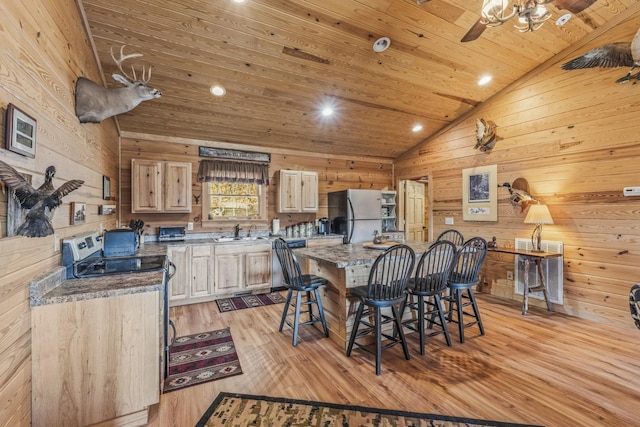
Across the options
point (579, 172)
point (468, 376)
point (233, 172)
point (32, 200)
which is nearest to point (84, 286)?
point (32, 200)

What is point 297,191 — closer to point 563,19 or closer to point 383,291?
point 383,291

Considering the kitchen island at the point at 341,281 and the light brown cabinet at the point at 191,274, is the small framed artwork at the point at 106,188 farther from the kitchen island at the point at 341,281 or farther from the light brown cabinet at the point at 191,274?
the kitchen island at the point at 341,281

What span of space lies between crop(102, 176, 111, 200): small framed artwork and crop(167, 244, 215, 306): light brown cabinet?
0.97m

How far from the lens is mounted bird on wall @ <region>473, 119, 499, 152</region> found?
455cm

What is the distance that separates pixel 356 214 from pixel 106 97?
392 cm

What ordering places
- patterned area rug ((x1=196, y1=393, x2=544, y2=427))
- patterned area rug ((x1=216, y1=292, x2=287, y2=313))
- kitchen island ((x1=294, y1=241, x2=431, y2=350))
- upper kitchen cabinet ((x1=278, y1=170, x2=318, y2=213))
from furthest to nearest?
1. upper kitchen cabinet ((x1=278, y1=170, x2=318, y2=213))
2. patterned area rug ((x1=216, y1=292, x2=287, y2=313))
3. kitchen island ((x1=294, y1=241, x2=431, y2=350))
4. patterned area rug ((x1=196, y1=393, x2=544, y2=427))

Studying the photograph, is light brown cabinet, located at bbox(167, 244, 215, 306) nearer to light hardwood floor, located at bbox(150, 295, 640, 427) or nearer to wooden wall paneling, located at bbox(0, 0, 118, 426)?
light hardwood floor, located at bbox(150, 295, 640, 427)

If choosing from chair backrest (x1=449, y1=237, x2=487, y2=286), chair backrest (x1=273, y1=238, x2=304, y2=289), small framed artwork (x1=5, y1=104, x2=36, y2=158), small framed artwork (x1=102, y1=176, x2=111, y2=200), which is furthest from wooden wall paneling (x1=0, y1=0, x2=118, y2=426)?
chair backrest (x1=449, y1=237, x2=487, y2=286)

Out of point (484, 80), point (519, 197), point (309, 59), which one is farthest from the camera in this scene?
point (484, 80)

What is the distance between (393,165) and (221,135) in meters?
3.79

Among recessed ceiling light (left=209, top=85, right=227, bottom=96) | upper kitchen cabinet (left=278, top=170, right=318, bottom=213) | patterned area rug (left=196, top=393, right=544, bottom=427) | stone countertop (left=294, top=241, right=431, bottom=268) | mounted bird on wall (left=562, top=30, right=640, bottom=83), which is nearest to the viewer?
patterned area rug (left=196, top=393, right=544, bottom=427)

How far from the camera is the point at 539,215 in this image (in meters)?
3.70

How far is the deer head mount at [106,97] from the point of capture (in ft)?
7.60

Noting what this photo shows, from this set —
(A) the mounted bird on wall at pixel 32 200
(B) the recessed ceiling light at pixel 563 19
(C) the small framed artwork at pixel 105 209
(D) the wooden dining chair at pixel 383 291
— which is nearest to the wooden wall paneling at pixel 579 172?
(B) the recessed ceiling light at pixel 563 19
